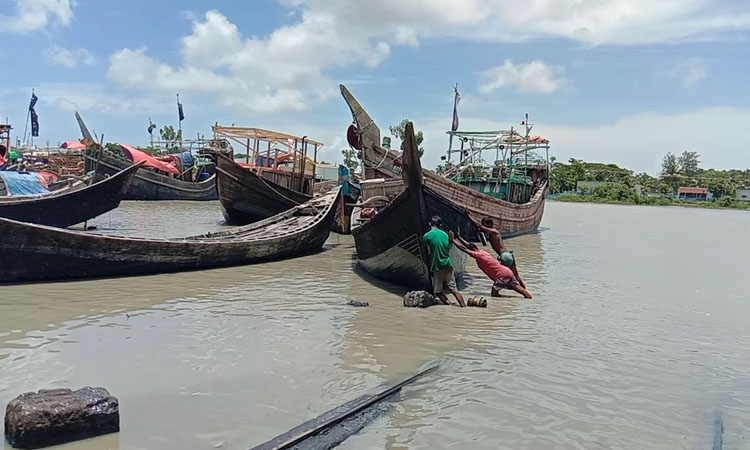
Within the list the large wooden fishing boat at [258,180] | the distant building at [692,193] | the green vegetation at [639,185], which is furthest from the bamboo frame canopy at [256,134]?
the distant building at [692,193]

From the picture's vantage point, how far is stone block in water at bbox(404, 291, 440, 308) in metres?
8.61

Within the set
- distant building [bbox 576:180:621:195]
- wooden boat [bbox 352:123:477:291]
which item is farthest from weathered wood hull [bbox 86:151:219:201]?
distant building [bbox 576:180:621:195]

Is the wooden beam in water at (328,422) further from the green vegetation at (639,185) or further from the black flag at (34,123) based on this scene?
the green vegetation at (639,185)

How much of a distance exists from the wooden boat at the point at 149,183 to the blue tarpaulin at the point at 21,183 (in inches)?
236

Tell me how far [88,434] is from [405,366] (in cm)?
301

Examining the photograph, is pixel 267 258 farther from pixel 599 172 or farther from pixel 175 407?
pixel 599 172

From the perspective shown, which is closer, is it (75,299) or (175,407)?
(175,407)

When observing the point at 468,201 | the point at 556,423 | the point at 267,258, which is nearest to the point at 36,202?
the point at 267,258

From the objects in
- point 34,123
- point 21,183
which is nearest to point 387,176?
point 21,183

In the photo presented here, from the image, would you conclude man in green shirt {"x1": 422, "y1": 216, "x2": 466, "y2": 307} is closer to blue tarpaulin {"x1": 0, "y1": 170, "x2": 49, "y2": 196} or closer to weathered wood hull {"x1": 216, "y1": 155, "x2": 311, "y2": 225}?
weathered wood hull {"x1": 216, "y1": 155, "x2": 311, "y2": 225}

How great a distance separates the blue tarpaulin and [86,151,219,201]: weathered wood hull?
706cm

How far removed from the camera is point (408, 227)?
31.1 feet

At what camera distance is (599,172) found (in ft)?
274

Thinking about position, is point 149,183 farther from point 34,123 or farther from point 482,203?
point 482,203
